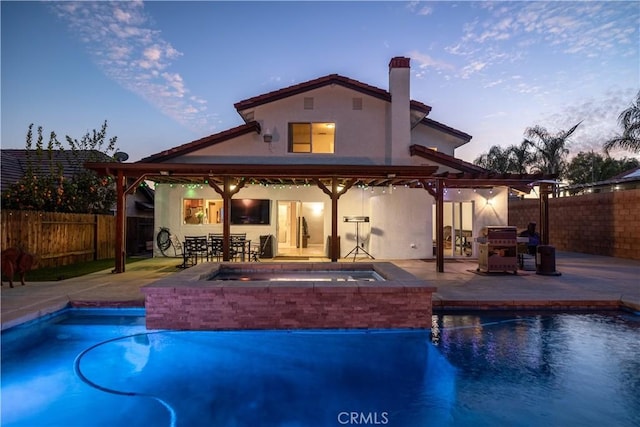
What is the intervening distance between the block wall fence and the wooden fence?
63.3 ft

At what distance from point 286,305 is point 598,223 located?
1537cm

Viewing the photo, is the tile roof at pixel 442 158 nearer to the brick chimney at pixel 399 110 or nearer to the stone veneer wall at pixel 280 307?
the brick chimney at pixel 399 110

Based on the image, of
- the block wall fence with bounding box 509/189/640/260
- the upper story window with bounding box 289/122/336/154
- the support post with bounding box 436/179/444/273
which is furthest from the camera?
the block wall fence with bounding box 509/189/640/260

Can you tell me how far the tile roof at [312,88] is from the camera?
41.7ft

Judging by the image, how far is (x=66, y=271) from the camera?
9844 millimetres

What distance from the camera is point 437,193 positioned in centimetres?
1045

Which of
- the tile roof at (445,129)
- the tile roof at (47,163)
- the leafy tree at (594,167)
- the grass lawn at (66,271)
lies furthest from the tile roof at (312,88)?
the leafy tree at (594,167)

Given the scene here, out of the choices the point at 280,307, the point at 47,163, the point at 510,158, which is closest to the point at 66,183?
the point at 47,163

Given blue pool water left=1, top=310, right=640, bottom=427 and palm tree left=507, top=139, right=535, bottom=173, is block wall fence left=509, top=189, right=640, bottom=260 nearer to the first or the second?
palm tree left=507, top=139, right=535, bottom=173

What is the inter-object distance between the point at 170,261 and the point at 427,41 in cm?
1175

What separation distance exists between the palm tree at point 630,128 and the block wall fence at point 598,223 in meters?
4.38

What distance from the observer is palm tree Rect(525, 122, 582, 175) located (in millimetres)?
24984

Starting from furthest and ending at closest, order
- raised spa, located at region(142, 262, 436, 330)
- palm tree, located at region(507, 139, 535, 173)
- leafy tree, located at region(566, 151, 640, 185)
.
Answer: leafy tree, located at region(566, 151, 640, 185) < palm tree, located at region(507, 139, 535, 173) < raised spa, located at region(142, 262, 436, 330)

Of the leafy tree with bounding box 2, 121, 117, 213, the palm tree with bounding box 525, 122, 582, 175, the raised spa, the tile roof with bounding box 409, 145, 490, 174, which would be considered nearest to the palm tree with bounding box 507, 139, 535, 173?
the palm tree with bounding box 525, 122, 582, 175
